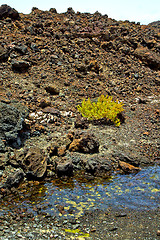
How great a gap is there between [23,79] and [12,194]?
844cm

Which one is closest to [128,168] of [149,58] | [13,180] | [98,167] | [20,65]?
[98,167]

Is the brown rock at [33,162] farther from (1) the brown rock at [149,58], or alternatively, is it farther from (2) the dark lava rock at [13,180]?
(1) the brown rock at [149,58]

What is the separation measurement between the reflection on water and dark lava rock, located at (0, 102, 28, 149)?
2.32 meters

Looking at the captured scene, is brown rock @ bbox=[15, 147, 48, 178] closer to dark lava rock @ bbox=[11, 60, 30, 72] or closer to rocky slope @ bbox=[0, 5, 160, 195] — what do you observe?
rocky slope @ bbox=[0, 5, 160, 195]

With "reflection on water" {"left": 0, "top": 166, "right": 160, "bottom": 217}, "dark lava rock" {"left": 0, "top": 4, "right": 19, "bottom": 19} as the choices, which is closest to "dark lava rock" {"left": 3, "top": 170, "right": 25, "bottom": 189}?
"reflection on water" {"left": 0, "top": 166, "right": 160, "bottom": 217}

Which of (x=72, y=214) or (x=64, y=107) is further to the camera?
(x=64, y=107)

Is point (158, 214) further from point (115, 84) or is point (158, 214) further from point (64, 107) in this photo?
point (115, 84)

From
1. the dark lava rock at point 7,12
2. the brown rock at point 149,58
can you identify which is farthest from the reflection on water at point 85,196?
the dark lava rock at point 7,12

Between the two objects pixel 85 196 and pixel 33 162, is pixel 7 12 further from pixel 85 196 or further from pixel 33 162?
pixel 85 196

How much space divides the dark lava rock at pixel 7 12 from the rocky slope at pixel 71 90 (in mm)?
76

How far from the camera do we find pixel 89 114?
10898 mm

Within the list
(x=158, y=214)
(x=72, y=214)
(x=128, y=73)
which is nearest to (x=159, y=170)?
(x=158, y=214)

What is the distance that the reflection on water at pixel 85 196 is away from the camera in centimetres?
481

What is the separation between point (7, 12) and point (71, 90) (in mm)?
9312
